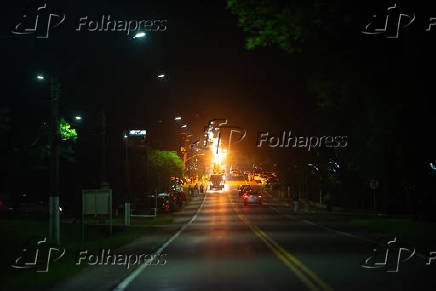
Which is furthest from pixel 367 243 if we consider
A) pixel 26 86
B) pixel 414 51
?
pixel 26 86

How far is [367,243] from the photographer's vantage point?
26.6 m

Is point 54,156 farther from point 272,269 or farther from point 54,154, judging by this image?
point 272,269

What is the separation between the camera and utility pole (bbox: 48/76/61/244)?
24.3m

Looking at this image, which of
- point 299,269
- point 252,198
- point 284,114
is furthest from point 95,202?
point 252,198

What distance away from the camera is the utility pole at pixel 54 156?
79.6ft

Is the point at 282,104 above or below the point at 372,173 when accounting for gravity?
above

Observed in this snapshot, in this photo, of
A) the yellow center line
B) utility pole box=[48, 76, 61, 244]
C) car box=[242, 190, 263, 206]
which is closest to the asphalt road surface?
the yellow center line

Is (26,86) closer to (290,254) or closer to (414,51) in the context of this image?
(290,254)

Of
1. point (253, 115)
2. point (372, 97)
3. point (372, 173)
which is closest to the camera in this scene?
point (372, 97)

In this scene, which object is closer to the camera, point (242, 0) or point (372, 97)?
point (242, 0)

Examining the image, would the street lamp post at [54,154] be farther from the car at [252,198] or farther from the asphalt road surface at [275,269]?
the car at [252,198]

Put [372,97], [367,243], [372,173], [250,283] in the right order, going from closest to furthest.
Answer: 1. [250,283]
2. [372,97]
3. [367,243]
4. [372,173]

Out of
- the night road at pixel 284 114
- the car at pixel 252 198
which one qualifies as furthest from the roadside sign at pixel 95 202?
the car at pixel 252 198

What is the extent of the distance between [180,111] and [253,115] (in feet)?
253
